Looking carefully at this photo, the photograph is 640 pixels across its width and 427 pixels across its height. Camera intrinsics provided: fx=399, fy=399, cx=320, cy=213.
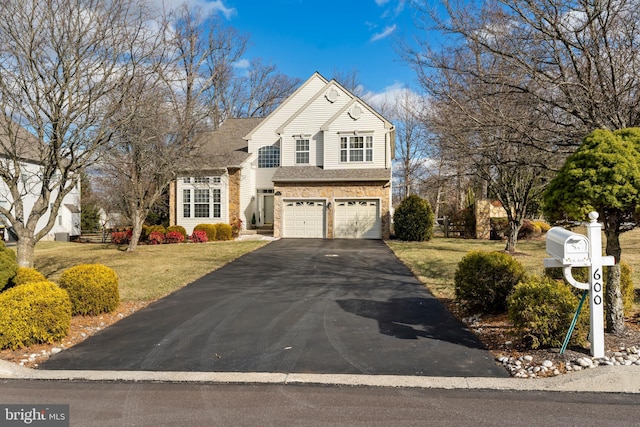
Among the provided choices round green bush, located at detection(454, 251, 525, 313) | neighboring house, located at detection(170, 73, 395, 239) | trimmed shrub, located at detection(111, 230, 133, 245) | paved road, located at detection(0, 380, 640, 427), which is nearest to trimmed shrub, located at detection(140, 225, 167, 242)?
trimmed shrub, located at detection(111, 230, 133, 245)

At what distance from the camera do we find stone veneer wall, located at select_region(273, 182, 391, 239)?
21.3 metres

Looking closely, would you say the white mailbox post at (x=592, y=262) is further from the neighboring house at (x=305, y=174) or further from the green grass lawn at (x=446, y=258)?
the neighboring house at (x=305, y=174)

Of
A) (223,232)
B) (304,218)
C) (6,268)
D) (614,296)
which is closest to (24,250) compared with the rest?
(6,268)

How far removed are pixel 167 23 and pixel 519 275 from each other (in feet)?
31.3

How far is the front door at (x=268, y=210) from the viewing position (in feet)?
83.6

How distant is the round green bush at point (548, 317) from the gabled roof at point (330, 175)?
1616 cm

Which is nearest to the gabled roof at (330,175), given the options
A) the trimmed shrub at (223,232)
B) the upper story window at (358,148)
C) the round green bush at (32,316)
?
the upper story window at (358,148)

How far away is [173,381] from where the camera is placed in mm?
4566

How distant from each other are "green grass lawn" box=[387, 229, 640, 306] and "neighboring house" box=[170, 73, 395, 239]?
10.8 feet

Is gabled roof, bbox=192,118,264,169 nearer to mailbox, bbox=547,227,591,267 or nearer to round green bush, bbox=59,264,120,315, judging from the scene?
round green bush, bbox=59,264,120,315

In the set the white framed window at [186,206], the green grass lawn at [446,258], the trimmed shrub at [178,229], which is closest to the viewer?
the green grass lawn at [446,258]

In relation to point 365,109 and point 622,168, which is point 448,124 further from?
point 365,109

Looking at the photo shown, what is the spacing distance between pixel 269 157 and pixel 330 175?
5251 millimetres

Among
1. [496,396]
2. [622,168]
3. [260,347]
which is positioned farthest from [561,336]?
[260,347]
